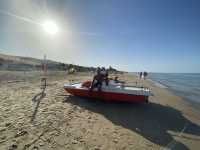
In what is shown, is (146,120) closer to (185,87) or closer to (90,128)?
(90,128)

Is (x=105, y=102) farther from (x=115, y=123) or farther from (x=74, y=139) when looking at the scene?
(x=74, y=139)

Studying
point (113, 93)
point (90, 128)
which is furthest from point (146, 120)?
point (90, 128)

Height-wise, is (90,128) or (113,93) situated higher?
(113,93)

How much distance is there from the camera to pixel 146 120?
7.44 metres

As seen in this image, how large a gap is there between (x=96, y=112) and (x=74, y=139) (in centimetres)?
313

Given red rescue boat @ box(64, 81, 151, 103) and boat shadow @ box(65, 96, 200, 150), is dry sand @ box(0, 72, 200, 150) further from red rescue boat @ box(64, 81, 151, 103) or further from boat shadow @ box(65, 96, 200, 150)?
red rescue boat @ box(64, 81, 151, 103)

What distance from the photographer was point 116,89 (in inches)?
362

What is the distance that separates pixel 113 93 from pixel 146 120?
103 inches

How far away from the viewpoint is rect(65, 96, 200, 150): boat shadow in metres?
5.75

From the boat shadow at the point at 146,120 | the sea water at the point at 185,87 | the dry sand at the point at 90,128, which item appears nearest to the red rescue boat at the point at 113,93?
the boat shadow at the point at 146,120

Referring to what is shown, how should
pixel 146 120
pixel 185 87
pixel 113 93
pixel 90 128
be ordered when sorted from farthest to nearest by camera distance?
pixel 185 87
pixel 113 93
pixel 146 120
pixel 90 128

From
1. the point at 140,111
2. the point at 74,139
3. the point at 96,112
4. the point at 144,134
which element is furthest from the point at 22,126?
the point at 140,111

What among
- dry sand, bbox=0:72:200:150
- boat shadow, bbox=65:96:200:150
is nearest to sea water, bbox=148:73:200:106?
boat shadow, bbox=65:96:200:150

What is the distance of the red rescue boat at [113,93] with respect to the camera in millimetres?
8852
